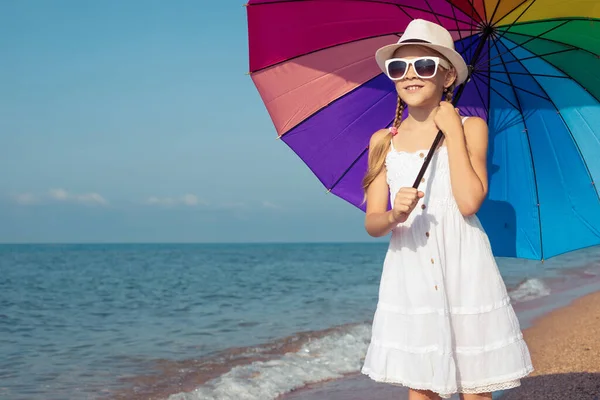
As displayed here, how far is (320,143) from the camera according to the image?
162 inches

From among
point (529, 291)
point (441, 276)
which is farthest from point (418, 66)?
point (529, 291)

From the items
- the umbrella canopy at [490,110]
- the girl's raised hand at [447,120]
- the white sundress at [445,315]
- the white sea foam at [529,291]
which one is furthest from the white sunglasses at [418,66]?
the white sea foam at [529,291]

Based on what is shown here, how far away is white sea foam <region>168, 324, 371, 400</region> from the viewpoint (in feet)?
21.8

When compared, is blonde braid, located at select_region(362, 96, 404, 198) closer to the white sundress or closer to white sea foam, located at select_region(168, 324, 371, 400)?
the white sundress

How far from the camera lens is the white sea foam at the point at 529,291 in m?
13.2

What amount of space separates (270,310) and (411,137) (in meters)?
10.0

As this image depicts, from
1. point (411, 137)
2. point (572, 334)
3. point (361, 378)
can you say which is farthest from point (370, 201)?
point (572, 334)

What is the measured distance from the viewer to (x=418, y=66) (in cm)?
303

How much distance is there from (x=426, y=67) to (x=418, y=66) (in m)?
0.04

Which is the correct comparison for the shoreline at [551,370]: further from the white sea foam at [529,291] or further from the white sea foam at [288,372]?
the white sea foam at [529,291]

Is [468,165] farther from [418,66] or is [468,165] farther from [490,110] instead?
[490,110]

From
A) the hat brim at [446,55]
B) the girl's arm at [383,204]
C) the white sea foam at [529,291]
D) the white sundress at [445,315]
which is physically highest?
the hat brim at [446,55]

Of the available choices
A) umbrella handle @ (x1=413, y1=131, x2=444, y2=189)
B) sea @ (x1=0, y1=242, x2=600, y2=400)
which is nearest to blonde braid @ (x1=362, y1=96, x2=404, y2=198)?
umbrella handle @ (x1=413, y1=131, x2=444, y2=189)

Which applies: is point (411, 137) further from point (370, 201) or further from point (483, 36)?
point (483, 36)
